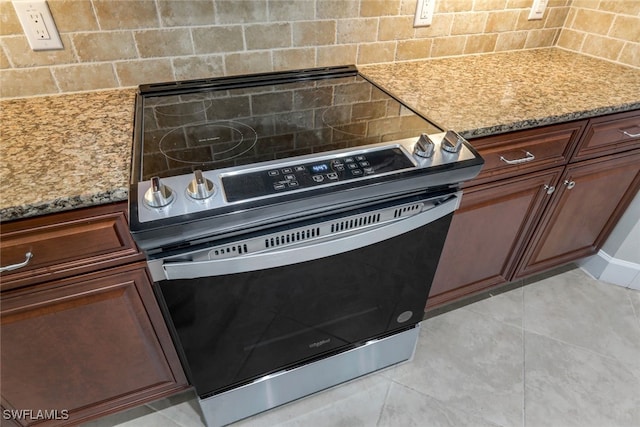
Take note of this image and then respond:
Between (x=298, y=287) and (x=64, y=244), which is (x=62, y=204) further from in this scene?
(x=298, y=287)

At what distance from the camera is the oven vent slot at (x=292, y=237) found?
2.52 feet

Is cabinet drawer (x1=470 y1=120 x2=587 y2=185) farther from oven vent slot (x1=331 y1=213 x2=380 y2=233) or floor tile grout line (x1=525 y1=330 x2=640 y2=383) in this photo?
floor tile grout line (x1=525 y1=330 x2=640 y2=383)

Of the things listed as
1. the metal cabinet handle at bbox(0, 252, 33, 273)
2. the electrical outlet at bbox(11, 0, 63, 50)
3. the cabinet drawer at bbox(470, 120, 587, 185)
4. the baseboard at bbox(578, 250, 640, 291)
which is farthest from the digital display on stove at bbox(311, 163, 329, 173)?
the baseboard at bbox(578, 250, 640, 291)

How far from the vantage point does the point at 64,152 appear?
0.84 metres

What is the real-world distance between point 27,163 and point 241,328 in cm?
61

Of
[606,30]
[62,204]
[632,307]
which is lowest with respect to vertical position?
[632,307]

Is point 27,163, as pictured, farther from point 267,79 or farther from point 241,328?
point 267,79

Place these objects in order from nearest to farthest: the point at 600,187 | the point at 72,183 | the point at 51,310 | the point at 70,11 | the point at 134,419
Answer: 1. the point at 72,183
2. the point at 51,310
3. the point at 70,11
4. the point at 134,419
5. the point at 600,187

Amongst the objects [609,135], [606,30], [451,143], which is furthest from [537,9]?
[451,143]

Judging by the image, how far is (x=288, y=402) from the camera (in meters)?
1.27

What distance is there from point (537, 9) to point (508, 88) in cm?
60

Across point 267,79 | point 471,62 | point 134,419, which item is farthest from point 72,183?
point 471,62

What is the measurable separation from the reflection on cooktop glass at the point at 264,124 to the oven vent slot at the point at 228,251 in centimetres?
18

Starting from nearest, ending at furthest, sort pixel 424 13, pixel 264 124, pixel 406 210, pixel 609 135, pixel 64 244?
pixel 64 244 < pixel 406 210 < pixel 264 124 < pixel 609 135 < pixel 424 13
